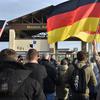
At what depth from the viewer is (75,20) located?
1099cm

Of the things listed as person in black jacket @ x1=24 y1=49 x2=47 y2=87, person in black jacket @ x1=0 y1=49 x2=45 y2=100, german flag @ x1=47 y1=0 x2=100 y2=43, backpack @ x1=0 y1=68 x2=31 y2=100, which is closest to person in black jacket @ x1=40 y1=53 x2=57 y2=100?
german flag @ x1=47 y1=0 x2=100 y2=43

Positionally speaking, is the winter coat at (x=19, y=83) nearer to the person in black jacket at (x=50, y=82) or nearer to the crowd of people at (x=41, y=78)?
the crowd of people at (x=41, y=78)

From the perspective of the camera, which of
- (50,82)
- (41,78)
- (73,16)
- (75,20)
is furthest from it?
(73,16)

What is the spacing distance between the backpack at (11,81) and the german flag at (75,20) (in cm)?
469

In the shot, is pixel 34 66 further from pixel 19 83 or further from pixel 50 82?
pixel 19 83

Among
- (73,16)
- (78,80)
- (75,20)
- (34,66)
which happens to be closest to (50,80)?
(78,80)

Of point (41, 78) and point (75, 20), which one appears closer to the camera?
point (41, 78)

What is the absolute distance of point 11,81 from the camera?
18.6 ft

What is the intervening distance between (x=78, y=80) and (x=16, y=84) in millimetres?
4304

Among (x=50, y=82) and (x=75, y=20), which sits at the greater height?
(x=75, y=20)

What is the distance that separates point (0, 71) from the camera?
229 inches

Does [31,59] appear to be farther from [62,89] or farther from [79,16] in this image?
[62,89]

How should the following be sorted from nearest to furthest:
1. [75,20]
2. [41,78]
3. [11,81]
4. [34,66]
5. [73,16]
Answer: [11,81] < [34,66] < [41,78] < [75,20] < [73,16]

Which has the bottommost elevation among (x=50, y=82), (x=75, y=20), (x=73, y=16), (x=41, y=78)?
(x=50, y=82)
